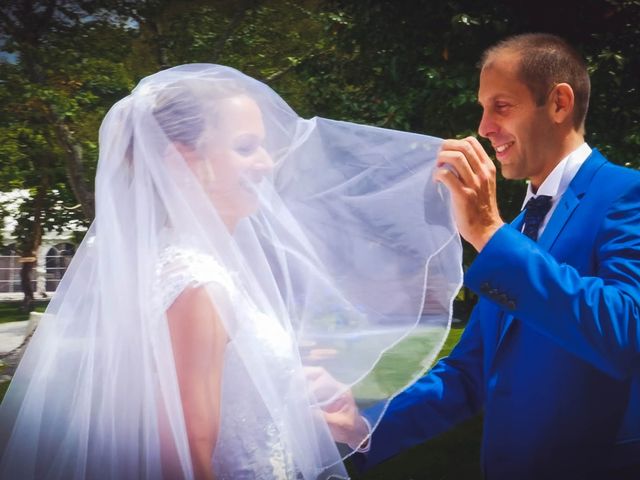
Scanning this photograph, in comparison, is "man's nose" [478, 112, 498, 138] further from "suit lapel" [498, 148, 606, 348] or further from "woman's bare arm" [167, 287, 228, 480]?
"woman's bare arm" [167, 287, 228, 480]

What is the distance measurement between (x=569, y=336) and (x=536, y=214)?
0.61m

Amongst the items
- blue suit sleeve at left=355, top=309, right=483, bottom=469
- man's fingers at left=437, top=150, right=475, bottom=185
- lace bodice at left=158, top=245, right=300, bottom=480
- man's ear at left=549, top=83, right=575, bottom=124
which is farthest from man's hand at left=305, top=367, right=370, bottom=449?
man's ear at left=549, top=83, right=575, bottom=124

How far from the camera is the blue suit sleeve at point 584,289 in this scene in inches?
76.1

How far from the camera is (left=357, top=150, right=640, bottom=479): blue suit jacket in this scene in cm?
195

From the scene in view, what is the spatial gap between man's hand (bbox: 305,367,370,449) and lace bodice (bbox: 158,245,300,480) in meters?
0.12

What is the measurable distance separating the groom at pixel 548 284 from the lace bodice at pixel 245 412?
0.23 meters

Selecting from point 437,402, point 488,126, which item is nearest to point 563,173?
point 488,126

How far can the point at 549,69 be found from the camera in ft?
8.07

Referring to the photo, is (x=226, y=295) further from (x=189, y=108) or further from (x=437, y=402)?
(x=437, y=402)

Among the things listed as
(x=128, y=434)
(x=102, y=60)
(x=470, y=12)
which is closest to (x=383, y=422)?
(x=128, y=434)

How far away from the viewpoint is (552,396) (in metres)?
2.19

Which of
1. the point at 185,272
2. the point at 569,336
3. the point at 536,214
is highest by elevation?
the point at 536,214

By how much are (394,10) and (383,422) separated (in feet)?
12.1

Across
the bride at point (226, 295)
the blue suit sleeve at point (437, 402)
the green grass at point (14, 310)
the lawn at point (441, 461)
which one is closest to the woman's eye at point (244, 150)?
the bride at point (226, 295)
